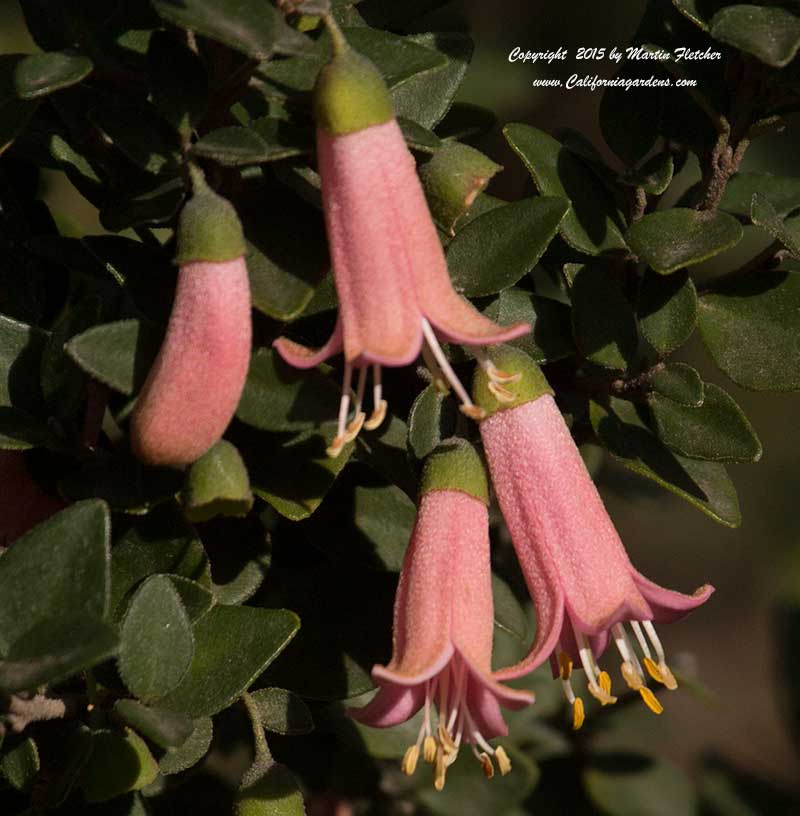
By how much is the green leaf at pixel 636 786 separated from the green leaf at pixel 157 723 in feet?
3.59

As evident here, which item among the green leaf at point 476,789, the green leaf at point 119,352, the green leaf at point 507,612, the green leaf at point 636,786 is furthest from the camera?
the green leaf at point 636,786

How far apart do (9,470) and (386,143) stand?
1.61 feet

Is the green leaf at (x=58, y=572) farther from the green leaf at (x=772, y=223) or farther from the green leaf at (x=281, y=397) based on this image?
the green leaf at (x=772, y=223)

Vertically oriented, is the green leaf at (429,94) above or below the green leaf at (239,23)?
below

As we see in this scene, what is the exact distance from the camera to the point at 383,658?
1.25 m

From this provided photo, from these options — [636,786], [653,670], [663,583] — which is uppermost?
[653,670]

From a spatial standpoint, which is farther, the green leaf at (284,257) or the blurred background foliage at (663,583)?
the blurred background foliage at (663,583)

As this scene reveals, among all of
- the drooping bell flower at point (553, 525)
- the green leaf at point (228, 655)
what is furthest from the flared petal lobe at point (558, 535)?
the green leaf at point (228, 655)

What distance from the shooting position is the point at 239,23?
0.85 metres

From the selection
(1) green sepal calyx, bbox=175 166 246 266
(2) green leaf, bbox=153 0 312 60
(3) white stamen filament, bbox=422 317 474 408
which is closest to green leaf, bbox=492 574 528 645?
(3) white stamen filament, bbox=422 317 474 408

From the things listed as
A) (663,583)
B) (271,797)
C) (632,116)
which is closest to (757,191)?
(632,116)

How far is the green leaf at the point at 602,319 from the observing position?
118 centimetres

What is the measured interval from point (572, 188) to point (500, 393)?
270 mm

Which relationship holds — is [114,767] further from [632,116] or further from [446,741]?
[632,116]
